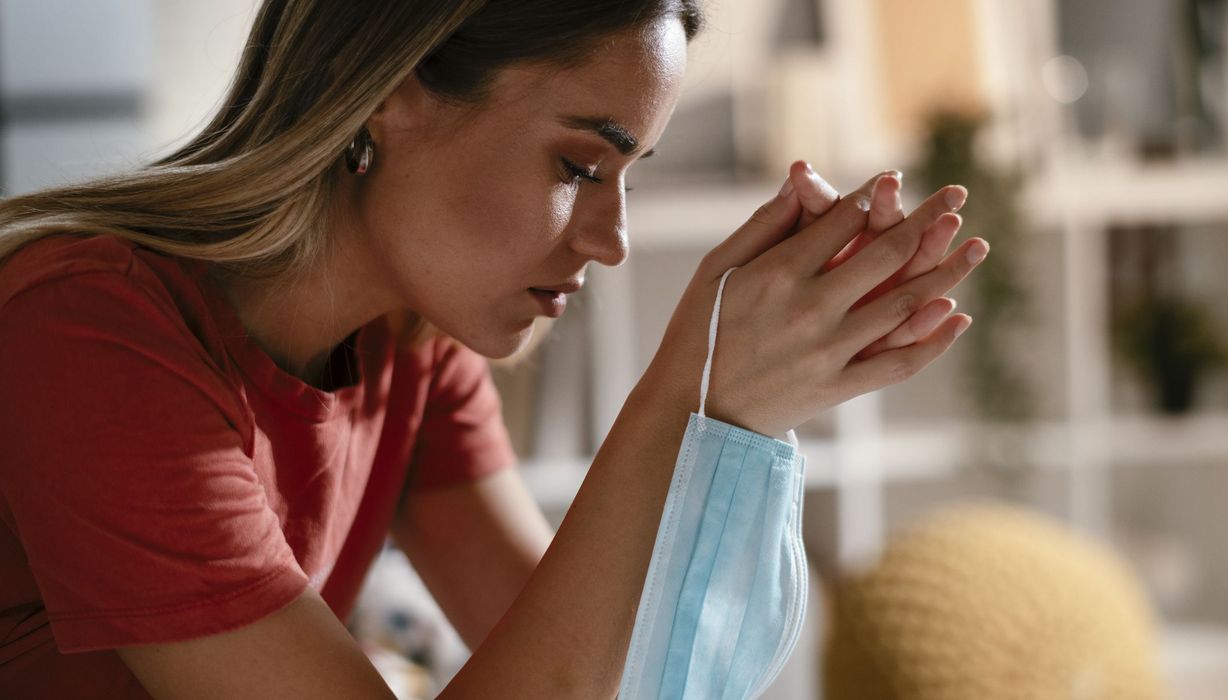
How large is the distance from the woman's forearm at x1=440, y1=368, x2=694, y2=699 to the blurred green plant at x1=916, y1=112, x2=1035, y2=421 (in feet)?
5.59

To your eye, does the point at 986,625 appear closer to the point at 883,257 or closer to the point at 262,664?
the point at 883,257

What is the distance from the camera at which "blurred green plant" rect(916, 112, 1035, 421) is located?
8.25ft

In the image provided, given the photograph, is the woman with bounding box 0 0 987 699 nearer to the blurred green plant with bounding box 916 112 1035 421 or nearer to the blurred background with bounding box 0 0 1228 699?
the blurred background with bounding box 0 0 1228 699

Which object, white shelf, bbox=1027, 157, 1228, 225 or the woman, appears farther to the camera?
white shelf, bbox=1027, 157, 1228, 225

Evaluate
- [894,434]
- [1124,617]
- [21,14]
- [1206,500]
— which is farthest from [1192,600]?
[21,14]

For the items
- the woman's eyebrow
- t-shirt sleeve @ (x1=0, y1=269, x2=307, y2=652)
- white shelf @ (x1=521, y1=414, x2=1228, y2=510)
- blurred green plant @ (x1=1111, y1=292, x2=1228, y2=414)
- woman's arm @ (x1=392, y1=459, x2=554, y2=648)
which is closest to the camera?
t-shirt sleeve @ (x1=0, y1=269, x2=307, y2=652)

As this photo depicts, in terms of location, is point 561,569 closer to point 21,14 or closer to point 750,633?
point 750,633

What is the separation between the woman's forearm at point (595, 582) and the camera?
0.82 metres

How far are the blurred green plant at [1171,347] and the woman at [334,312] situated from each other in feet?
7.19

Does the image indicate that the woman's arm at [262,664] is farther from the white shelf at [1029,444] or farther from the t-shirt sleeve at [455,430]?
the white shelf at [1029,444]

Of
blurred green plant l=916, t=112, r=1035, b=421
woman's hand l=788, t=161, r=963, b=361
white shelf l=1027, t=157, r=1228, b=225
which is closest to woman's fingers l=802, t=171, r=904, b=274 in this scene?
woman's hand l=788, t=161, r=963, b=361

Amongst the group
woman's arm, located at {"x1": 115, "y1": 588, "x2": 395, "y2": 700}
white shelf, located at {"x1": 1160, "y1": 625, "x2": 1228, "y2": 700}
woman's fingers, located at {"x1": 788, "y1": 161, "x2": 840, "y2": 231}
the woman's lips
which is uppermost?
woman's fingers, located at {"x1": 788, "y1": 161, "x2": 840, "y2": 231}

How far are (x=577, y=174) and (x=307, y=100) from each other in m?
0.20

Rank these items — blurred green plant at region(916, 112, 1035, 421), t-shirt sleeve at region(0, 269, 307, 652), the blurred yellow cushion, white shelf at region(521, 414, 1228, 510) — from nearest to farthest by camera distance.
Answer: t-shirt sleeve at region(0, 269, 307, 652) → the blurred yellow cushion → blurred green plant at region(916, 112, 1035, 421) → white shelf at region(521, 414, 1228, 510)
